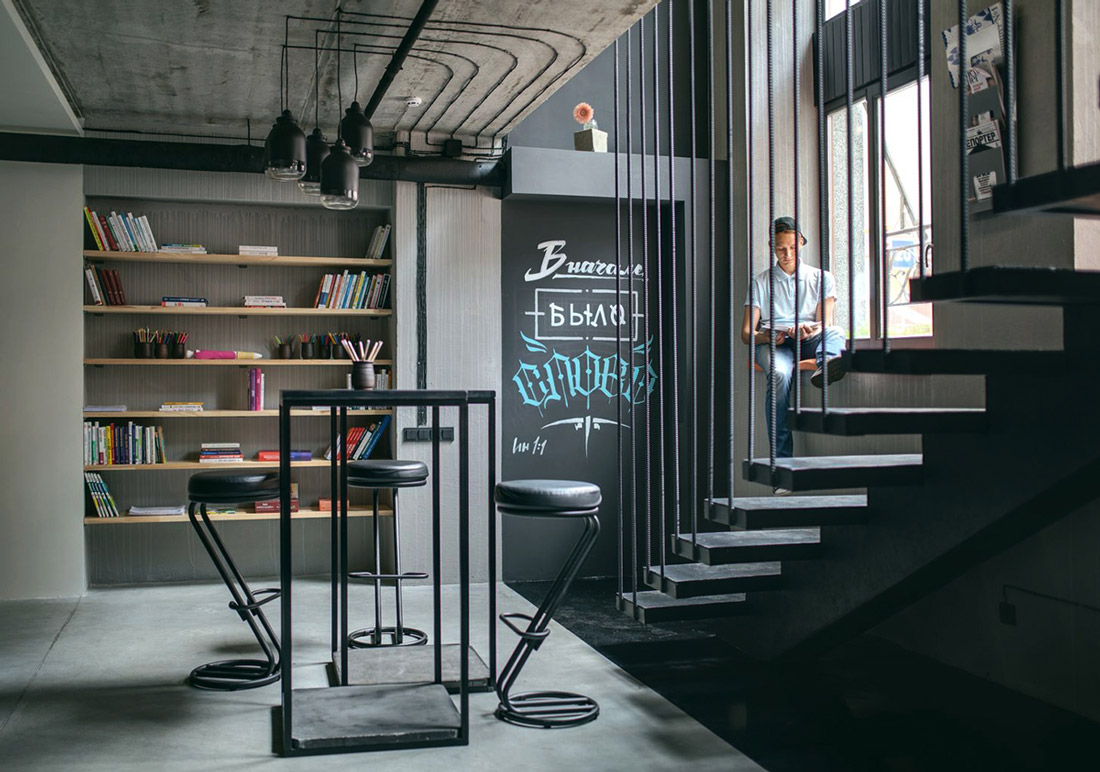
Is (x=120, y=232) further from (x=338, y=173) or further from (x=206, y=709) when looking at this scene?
(x=206, y=709)

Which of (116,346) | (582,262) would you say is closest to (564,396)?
(582,262)

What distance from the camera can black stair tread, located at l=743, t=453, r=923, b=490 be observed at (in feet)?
10.4

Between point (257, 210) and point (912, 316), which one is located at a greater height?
point (257, 210)

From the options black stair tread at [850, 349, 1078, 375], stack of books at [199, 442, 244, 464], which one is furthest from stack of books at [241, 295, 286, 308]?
black stair tread at [850, 349, 1078, 375]

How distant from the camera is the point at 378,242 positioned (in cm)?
655

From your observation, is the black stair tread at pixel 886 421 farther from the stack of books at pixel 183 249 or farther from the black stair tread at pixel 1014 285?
the stack of books at pixel 183 249

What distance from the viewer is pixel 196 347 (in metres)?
6.44

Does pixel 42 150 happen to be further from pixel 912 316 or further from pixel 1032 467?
pixel 1032 467

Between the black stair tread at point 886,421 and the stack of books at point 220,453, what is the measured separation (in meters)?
4.27

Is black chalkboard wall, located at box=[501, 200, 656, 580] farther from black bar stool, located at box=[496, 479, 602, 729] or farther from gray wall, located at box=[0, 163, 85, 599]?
black bar stool, located at box=[496, 479, 602, 729]

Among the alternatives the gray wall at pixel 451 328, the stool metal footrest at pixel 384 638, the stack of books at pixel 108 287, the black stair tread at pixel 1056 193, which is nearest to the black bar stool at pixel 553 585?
the stool metal footrest at pixel 384 638

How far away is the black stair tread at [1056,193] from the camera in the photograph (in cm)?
212

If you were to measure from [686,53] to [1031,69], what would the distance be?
11.1ft

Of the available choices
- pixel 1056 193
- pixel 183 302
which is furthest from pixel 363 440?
pixel 1056 193
